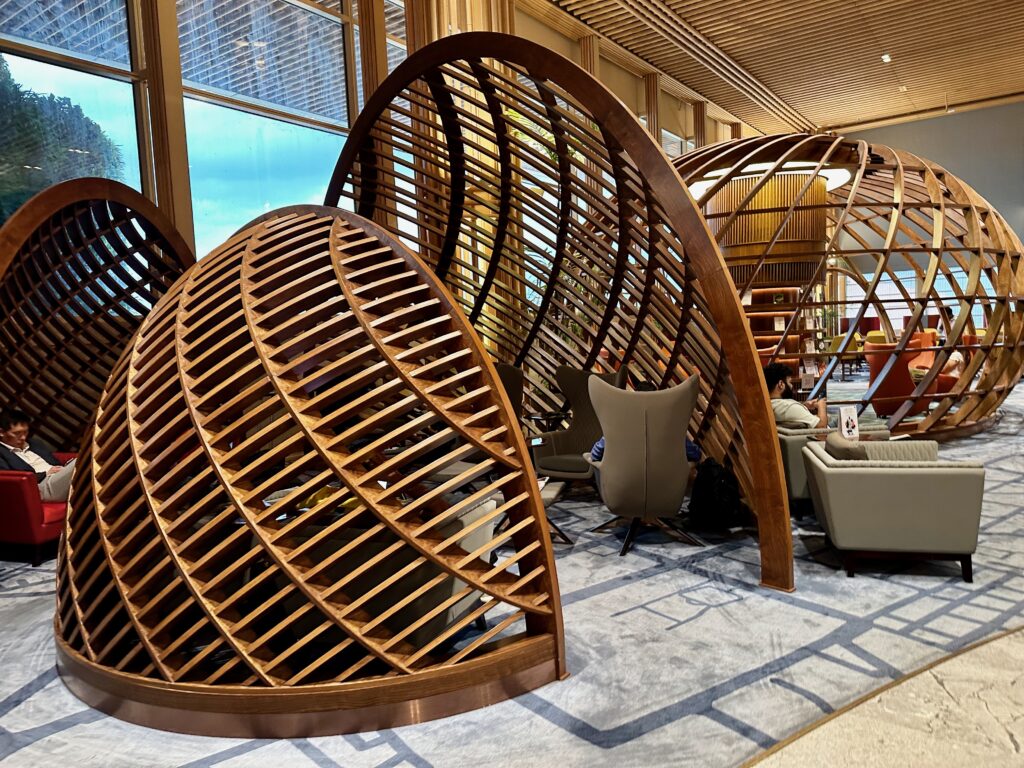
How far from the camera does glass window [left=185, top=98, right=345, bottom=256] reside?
702 centimetres

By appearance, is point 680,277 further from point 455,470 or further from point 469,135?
point 469,135

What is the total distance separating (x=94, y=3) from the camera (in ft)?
20.4

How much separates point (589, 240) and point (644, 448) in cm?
244

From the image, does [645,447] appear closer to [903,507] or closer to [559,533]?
[559,533]

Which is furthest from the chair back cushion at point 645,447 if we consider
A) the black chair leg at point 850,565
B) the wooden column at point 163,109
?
the wooden column at point 163,109

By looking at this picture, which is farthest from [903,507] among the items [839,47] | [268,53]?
[839,47]

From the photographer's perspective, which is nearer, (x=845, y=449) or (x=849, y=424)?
(x=845, y=449)

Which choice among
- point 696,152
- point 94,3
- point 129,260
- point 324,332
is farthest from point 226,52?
point 324,332

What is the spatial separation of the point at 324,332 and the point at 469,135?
20.3ft

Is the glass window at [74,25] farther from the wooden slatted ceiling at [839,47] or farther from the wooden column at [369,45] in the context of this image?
the wooden slatted ceiling at [839,47]

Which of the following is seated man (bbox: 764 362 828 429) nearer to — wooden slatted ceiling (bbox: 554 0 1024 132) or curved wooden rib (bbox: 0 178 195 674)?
curved wooden rib (bbox: 0 178 195 674)

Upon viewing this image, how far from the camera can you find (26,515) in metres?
4.47

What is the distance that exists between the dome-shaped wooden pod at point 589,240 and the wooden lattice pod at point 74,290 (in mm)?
1586

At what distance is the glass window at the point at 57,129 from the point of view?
5719mm
